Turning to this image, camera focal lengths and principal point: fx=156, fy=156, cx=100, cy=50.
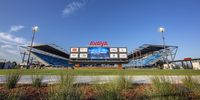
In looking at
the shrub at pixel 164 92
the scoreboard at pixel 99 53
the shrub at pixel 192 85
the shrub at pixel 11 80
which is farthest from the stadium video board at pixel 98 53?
the shrub at pixel 164 92

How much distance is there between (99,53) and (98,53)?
1.34 ft

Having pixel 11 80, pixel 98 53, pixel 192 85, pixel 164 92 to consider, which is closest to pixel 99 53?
pixel 98 53

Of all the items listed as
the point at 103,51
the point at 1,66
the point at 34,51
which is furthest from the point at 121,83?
the point at 34,51

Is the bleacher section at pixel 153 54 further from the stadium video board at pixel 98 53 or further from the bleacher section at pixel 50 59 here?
the bleacher section at pixel 50 59

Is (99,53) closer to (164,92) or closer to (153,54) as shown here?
(153,54)

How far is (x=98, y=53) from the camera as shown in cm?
6372

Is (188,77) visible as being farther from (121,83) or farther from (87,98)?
(87,98)

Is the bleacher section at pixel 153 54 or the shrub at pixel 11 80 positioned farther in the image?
the bleacher section at pixel 153 54

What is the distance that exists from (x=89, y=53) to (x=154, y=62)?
27.0 metres

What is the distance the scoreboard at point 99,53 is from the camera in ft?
209

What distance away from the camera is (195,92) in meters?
4.56

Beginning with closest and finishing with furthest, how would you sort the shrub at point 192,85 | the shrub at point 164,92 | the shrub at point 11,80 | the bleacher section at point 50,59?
1. the shrub at point 164,92
2. the shrub at point 192,85
3. the shrub at point 11,80
4. the bleacher section at point 50,59

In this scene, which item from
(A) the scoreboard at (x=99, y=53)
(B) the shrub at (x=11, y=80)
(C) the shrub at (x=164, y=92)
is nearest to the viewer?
(C) the shrub at (x=164, y=92)

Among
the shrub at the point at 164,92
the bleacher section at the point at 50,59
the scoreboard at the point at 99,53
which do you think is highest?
the scoreboard at the point at 99,53
